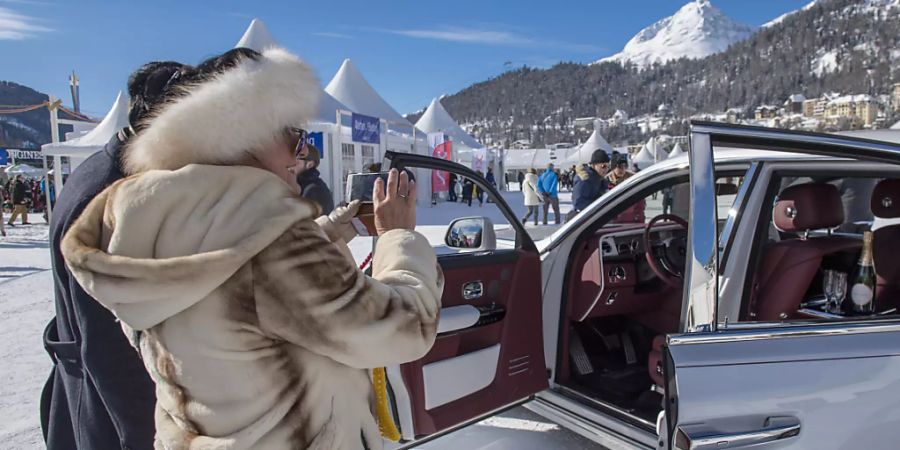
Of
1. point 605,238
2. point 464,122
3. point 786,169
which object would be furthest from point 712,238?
point 464,122

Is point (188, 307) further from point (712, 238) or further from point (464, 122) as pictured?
point (464, 122)

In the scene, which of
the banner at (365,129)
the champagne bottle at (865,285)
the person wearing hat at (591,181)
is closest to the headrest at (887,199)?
the champagne bottle at (865,285)

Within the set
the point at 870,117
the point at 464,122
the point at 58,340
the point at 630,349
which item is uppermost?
the point at 464,122

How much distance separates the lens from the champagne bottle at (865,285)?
2.12m

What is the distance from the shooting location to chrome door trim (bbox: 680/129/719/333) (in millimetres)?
1476

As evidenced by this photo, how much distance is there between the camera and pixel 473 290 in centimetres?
266

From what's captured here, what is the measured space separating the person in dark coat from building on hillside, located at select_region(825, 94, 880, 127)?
355ft

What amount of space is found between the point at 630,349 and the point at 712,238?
2.23 metres

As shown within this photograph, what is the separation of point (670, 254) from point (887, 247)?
1055mm

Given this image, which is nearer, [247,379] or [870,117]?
[247,379]

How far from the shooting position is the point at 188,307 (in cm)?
106

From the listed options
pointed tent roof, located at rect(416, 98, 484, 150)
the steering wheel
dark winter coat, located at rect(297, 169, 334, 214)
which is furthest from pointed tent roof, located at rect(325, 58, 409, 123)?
the steering wheel

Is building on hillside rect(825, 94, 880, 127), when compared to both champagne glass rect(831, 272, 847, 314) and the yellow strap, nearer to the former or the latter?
champagne glass rect(831, 272, 847, 314)

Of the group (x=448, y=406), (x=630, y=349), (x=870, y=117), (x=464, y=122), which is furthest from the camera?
(x=464, y=122)
